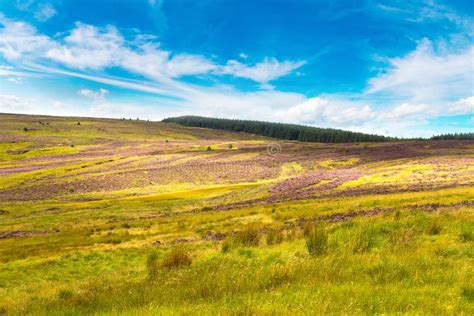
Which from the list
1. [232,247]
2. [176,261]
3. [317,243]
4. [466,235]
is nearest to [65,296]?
[176,261]

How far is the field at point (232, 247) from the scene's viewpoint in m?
6.82

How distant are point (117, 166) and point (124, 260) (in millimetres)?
78463

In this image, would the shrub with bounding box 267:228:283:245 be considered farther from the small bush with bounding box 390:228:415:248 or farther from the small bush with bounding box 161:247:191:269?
the small bush with bounding box 390:228:415:248

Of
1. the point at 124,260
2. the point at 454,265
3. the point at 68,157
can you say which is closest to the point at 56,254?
the point at 124,260

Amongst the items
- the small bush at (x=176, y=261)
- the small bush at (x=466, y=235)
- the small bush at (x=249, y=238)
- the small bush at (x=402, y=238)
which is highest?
the small bush at (x=466, y=235)

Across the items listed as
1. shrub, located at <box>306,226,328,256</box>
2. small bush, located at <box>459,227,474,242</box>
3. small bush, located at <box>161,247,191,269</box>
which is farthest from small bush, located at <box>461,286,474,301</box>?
small bush, located at <box>161,247,191,269</box>

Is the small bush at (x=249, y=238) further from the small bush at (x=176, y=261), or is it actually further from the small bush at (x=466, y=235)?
the small bush at (x=466, y=235)

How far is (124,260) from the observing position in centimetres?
2094

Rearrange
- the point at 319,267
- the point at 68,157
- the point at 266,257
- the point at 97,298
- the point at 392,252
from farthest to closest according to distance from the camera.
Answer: the point at 68,157 < the point at 266,257 < the point at 392,252 < the point at 319,267 < the point at 97,298

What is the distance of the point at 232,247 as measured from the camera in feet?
53.0

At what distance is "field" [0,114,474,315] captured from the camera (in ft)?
22.4

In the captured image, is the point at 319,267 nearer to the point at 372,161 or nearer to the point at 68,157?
the point at 372,161

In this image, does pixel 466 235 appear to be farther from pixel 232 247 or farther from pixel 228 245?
pixel 228 245

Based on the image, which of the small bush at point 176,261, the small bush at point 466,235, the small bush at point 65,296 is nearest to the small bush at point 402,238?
the small bush at point 466,235
